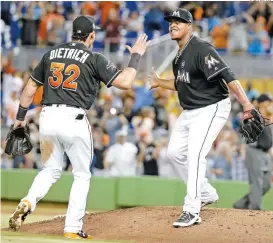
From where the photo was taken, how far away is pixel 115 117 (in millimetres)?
17156

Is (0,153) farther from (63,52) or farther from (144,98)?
(63,52)

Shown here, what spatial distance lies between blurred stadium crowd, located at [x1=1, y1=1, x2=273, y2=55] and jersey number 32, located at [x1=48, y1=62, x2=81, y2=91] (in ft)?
34.1

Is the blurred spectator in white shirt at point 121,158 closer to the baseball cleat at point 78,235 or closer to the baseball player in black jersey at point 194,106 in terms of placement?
the baseball player in black jersey at point 194,106

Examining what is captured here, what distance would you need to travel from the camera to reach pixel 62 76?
27.5ft

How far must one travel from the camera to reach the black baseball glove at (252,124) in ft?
27.6

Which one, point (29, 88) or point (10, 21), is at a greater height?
point (10, 21)

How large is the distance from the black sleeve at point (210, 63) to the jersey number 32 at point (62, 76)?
1281mm

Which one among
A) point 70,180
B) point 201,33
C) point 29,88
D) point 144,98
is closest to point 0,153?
point 70,180

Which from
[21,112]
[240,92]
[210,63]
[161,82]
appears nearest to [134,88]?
[161,82]

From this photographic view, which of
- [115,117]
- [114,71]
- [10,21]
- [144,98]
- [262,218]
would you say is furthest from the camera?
[10,21]

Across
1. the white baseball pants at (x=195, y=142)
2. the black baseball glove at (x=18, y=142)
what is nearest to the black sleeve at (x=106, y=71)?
the white baseball pants at (x=195, y=142)

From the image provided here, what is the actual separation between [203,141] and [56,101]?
1.59m

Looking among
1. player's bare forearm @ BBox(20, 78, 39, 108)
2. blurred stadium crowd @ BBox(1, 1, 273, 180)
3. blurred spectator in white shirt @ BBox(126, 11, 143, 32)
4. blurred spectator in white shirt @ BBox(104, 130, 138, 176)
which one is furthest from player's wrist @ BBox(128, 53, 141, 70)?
blurred spectator in white shirt @ BBox(126, 11, 143, 32)

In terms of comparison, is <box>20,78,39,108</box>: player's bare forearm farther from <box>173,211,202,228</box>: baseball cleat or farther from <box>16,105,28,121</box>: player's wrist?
<box>173,211,202,228</box>: baseball cleat
